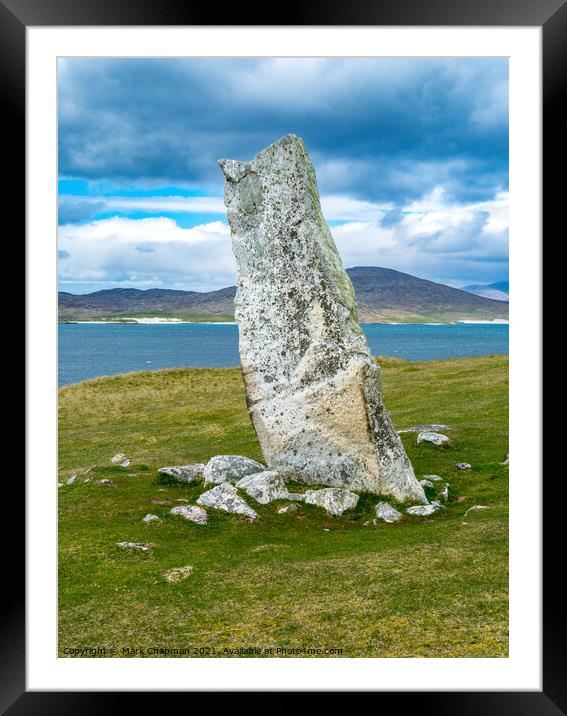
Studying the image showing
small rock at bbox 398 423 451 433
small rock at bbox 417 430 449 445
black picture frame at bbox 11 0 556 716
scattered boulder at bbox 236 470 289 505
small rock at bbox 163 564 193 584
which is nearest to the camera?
black picture frame at bbox 11 0 556 716

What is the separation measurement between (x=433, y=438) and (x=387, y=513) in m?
8.10

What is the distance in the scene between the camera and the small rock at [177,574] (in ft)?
39.2

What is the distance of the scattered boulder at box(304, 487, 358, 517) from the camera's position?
15656 mm

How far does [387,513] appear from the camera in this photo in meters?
15.6

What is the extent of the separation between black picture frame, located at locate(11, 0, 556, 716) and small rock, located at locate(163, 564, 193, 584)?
11.6 ft

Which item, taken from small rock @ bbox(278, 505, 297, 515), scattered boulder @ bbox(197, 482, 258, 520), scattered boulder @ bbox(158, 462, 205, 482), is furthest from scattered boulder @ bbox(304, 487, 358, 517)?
scattered boulder @ bbox(158, 462, 205, 482)

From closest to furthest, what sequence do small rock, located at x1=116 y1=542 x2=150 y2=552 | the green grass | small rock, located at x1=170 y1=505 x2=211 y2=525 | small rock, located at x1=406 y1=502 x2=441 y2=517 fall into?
the green grass
small rock, located at x1=116 y1=542 x2=150 y2=552
small rock, located at x1=170 y1=505 x2=211 y2=525
small rock, located at x1=406 y1=502 x2=441 y2=517

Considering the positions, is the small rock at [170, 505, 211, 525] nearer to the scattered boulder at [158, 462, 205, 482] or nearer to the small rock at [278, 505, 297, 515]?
the small rock at [278, 505, 297, 515]

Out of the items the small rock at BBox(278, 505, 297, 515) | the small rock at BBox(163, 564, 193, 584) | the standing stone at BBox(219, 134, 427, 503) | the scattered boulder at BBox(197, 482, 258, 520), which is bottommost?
the small rock at BBox(163, 564, 193, 584)

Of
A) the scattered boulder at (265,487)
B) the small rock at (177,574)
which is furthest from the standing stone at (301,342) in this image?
the small rock at (177,574)

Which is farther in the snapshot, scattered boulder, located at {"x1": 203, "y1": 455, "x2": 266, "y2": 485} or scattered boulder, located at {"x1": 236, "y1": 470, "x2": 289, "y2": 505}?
scattered boulder, located at {"x1": 203, "y1": 455, "x2": 266, "y2": 485}
